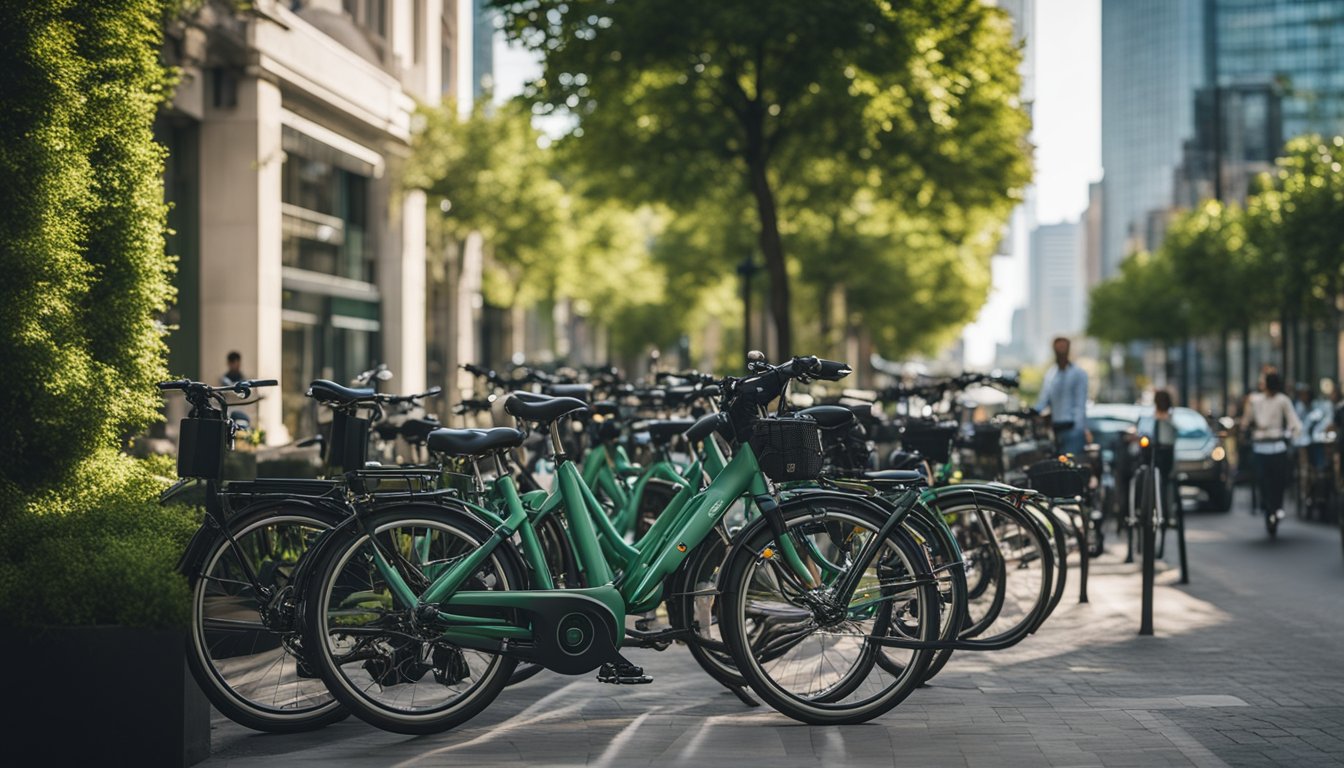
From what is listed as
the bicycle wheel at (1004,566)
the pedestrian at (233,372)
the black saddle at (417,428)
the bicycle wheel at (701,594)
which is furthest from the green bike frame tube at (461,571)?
the pedestrian at (233,372)

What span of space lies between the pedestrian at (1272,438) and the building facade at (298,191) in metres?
11.5

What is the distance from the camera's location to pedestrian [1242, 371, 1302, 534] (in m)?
17.7

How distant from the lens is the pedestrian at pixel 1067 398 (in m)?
14.0

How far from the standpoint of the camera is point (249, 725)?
6062 millimetres

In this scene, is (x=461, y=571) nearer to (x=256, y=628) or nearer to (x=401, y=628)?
(x=401, y=628)

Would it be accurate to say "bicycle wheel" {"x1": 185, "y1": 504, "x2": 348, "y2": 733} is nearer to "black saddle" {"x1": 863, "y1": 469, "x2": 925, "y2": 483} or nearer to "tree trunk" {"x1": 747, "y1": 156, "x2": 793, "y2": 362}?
"black saddle" {"x1": 863, "y1": 469, "x2": 925, "y2": 483}

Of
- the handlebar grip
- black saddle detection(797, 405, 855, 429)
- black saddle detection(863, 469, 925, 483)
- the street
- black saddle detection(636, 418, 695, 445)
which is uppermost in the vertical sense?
the handlebar grip

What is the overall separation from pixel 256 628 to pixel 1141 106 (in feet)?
585

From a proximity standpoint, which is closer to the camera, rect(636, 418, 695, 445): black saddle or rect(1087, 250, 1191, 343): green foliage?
rect(636, 418, 695, 445): black saddle

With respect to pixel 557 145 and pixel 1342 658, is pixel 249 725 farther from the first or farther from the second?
pixel 557 145

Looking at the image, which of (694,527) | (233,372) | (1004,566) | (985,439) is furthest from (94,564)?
(233,372)

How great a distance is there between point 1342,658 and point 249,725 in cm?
566

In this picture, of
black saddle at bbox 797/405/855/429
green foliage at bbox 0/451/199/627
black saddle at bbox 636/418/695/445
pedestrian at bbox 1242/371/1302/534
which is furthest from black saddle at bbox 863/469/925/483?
pedestrian at bbox 1242/371/1302/534

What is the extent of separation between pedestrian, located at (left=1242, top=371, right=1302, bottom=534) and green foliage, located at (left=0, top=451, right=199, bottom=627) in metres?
13.9
